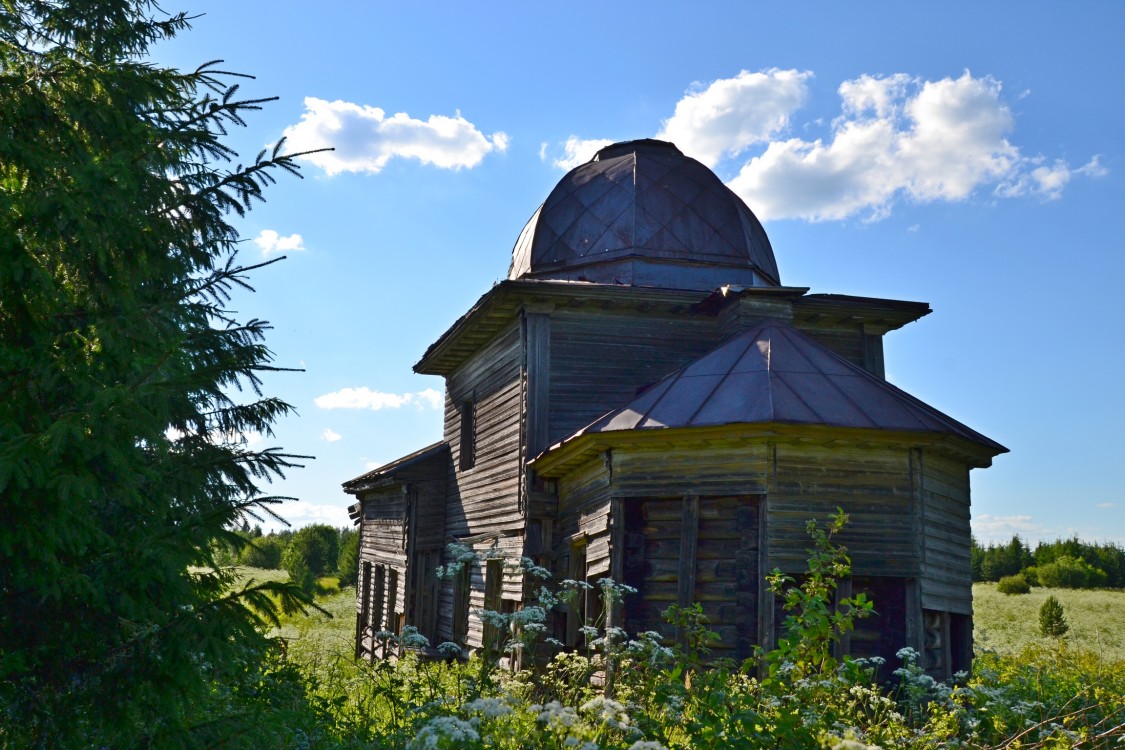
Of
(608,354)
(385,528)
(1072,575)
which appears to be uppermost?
(608,354)

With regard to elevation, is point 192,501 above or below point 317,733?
above

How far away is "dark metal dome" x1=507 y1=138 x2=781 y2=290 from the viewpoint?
15.7 metres

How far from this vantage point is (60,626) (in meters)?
4.93

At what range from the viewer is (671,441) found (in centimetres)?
1117

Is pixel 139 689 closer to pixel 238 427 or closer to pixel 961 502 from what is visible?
pixel 238 427

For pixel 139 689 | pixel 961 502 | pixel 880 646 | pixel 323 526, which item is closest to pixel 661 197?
pixel 961 502

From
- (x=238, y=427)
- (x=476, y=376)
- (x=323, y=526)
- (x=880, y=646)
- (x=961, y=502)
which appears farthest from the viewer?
(x=323, y=526)

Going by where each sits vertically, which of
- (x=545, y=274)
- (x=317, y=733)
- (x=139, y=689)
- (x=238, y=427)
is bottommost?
(x=317, y=733)

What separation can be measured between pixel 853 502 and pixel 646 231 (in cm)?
667

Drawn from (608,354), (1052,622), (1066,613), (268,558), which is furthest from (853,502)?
(268,558)

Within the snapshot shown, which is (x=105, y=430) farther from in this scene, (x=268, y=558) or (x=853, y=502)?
(x=268, y=558)

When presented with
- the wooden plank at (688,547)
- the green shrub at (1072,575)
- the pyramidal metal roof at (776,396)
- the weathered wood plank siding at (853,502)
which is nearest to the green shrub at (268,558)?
the green shrub at (1072,575)

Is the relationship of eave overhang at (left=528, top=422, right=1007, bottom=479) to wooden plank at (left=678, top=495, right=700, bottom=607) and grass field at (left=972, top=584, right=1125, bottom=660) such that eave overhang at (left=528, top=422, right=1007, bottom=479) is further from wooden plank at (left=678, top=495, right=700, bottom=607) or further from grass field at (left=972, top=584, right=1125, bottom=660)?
grass field at (left=972, top=584, right=1125, bottom=660)

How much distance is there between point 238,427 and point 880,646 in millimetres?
7803
